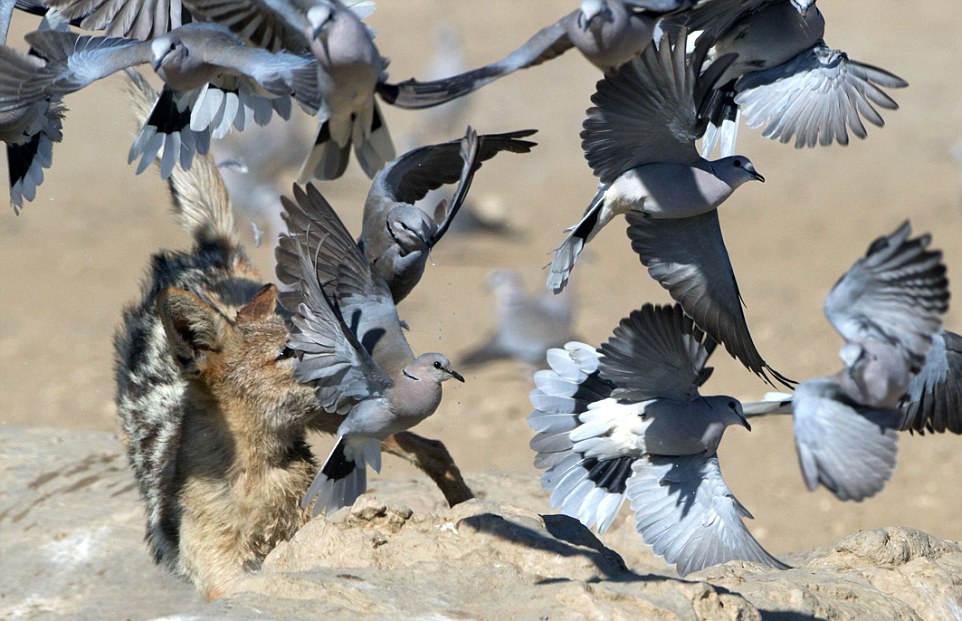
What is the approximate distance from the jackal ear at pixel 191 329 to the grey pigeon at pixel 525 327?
5.31m

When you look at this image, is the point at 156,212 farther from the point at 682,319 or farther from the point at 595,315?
the point at 682,319

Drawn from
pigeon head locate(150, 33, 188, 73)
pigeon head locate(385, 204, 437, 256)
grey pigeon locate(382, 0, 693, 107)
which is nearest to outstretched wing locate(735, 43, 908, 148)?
grey pigeon locate(382, 0, 693, 107)

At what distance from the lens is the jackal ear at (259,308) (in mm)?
5258

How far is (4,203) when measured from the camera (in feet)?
45.8

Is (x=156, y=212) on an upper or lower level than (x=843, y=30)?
lower

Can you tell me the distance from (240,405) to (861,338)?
2553 mm

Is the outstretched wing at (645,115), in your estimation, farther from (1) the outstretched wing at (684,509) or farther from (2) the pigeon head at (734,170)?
(1) the outstretched wing at (684,509)

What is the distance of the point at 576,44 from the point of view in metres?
3.39

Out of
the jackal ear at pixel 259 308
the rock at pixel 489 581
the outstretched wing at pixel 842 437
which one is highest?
the jackal ear at pixel 259 308

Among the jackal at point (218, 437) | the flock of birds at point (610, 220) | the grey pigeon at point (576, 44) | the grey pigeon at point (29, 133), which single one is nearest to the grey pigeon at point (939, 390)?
the flock of birds at point (610, 220)

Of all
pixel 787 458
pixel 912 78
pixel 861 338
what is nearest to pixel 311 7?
pixel 861 338

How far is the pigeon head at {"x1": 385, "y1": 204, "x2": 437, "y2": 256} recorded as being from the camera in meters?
4.37

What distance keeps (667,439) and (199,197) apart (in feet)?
9.54

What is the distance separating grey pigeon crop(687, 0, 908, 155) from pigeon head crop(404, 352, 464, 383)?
3.57 feet
